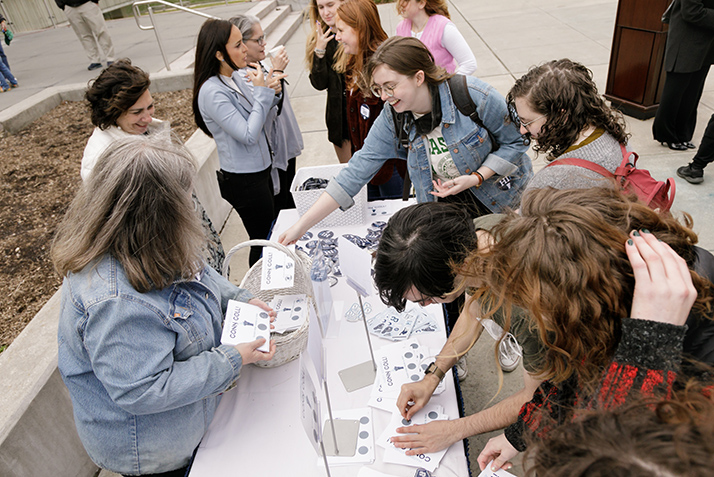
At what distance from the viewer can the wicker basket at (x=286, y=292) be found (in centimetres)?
161

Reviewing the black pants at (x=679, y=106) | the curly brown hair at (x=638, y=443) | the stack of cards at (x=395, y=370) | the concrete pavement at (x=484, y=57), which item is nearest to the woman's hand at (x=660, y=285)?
the curly brown hair at (x=638, y=443)

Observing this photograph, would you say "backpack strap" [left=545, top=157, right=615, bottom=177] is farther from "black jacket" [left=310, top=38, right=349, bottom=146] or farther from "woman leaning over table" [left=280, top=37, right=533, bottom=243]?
"black jacket" [left=310, top=38, right=349, bottom=146]

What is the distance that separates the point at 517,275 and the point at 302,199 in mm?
1571

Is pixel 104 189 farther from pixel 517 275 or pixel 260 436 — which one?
pixel 517 275

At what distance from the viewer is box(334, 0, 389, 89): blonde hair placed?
2668 millimetres

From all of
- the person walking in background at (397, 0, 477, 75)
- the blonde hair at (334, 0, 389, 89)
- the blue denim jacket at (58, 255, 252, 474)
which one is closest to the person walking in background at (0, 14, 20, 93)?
the blonde hair at (334, 0, 389, 89)

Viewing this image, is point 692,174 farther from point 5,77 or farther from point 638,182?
point 5,77

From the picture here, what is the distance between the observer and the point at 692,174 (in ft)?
11.8

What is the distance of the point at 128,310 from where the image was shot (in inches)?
46.5

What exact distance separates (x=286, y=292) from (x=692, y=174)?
3.50m

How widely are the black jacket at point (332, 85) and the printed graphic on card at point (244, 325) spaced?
Result: 2.11 m

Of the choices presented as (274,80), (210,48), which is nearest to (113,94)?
(210,48)

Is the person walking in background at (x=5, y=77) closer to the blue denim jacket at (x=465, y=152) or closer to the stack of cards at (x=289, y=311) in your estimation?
the blue denim jacket at (x=465, y=152)

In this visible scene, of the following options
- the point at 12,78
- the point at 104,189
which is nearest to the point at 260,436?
the point at 104,189
